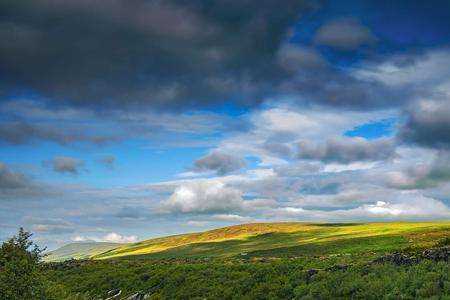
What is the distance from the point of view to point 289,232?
187 meters

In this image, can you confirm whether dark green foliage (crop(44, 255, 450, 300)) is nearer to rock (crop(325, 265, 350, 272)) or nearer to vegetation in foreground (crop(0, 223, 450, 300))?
vegetation in foreground (crop(0, 223, 450, 300))

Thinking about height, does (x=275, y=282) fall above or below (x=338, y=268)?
below

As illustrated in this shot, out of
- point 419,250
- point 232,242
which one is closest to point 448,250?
point 419,250

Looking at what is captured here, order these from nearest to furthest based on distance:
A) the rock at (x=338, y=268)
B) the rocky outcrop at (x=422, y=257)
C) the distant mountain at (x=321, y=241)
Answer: the rocky outcrop at (x=422, y=257), the rock at (x=338, y=268), the distant mountain at (x=321, y=241)

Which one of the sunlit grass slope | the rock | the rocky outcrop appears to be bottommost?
the sunlit grass slope

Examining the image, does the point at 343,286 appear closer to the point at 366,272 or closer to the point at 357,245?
the point at 366,272

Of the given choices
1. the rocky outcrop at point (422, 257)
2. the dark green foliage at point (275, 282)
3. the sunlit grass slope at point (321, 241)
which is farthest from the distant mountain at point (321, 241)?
the rocky outcrop at point (422, 257)

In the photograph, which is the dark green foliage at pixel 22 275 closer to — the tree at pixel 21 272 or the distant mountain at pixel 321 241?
the tree at pixel 21 272

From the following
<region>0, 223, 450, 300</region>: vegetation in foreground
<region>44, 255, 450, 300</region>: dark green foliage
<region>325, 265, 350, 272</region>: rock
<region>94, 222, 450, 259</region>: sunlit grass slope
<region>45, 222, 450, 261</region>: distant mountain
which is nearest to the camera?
<region>44, 255, 450, 300</region>: dark green foliage

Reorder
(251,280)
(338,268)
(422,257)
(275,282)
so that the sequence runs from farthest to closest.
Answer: (251,280)
(275,282)
(338,268)
(422,257)

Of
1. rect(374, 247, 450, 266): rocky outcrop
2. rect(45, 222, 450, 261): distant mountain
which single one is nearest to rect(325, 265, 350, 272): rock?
rect(374, 247, 450, 266): rocky outcrop

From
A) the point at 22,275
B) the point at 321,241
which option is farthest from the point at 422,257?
the point at 321,241

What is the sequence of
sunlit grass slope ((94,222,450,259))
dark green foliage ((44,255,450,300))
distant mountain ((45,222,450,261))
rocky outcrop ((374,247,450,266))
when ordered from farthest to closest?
sunlit grass slope ((94,222,450,259))
distant mountain ((45,222,450,261))
rocky outcrop ((374,247,450,266))
dark green foliage ((44,255,450,300))

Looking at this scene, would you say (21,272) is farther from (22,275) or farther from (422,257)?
(422,257)
